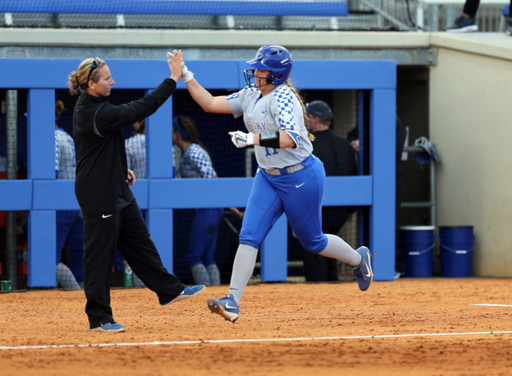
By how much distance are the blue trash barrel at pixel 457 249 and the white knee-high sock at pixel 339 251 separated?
4117 mm

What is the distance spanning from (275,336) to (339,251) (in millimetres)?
1055

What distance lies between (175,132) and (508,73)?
4.12m

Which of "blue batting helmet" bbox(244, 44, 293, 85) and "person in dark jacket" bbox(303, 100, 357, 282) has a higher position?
"blue batting helmet" bbox(244, 44, 293, 85)

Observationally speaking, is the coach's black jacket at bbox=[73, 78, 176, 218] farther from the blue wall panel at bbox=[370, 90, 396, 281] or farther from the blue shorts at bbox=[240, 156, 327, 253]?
the blue wall panel at bbox=[370, 90, 396, 281]

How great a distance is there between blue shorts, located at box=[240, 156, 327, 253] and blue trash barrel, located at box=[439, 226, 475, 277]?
4.76 m

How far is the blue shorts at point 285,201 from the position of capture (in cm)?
521

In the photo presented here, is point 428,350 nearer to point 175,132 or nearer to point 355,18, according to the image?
point 175,132

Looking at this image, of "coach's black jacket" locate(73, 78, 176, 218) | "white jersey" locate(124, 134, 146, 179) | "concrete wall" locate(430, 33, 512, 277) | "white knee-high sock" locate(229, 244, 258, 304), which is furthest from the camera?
"concrete wall" locate(430, 33, 512, 277)

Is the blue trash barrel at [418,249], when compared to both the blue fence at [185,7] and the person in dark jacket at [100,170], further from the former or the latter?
the person in dark jacket at [100,170]

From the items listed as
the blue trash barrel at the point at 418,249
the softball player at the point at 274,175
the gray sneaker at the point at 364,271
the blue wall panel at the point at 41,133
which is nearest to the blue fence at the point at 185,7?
the blue wall panel at the point at 41,133

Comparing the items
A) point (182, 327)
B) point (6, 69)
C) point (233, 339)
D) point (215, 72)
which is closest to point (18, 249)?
point (6, 69)

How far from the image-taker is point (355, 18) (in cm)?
1193

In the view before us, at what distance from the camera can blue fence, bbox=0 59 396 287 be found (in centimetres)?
818

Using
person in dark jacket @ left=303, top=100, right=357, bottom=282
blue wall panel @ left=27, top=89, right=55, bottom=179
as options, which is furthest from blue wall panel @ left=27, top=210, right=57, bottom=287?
person in dark jacket @ left=303, top=100, right=357, bottom=282
